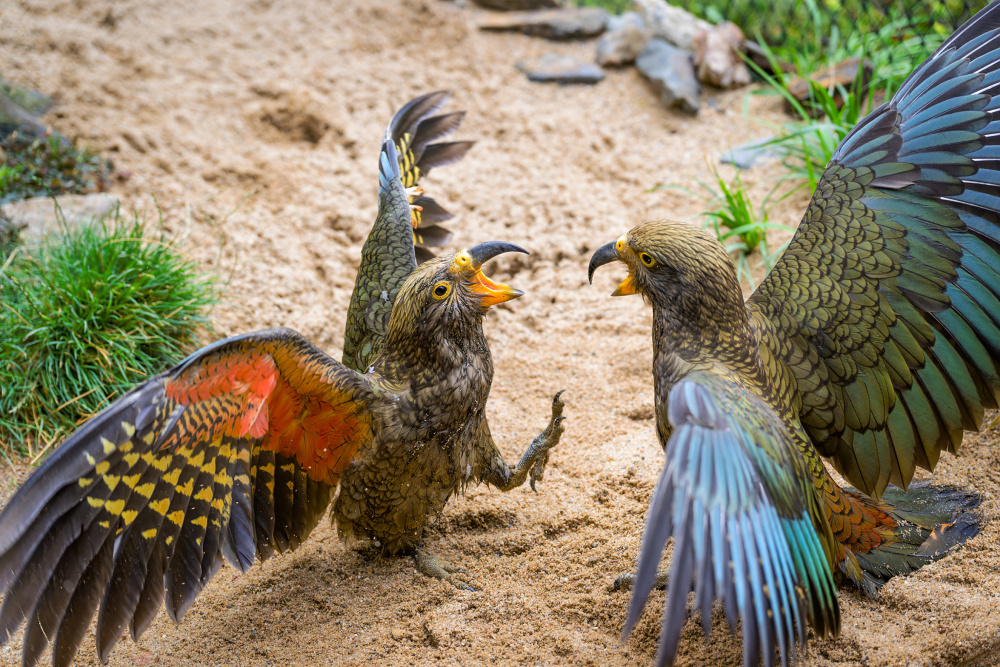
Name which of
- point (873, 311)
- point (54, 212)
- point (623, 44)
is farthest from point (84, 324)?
point (623, 44)

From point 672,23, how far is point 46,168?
5188mm

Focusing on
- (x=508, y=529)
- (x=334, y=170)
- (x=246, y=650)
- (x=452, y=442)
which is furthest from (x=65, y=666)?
(x=334, y=170)

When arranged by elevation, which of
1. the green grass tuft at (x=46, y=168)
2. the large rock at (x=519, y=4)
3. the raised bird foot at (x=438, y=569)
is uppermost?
the large rock at (x=519, y=4)

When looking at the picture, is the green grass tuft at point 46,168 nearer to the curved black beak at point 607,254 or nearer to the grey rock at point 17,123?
the grey rock at point 17,123

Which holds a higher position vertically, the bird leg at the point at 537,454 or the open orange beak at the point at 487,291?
the open orange beak at the point at 487,291

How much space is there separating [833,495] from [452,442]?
1427 millimetres

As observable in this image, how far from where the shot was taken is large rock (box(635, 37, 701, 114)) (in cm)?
596

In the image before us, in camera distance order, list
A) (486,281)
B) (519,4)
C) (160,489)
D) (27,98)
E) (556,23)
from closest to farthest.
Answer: (160,489) < (486,281) < (27,98) < (556,23) < (519,4)

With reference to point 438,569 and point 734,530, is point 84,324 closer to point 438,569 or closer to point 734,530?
point 438,569

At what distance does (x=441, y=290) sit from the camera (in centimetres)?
277

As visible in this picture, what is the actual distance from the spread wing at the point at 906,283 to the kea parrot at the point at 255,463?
110 centimetres

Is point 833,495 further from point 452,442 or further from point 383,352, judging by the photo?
point 383,352

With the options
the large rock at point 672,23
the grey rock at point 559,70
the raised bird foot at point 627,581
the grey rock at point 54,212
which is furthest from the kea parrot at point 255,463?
the large rock at point 672,23

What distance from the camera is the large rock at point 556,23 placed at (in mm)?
6938
